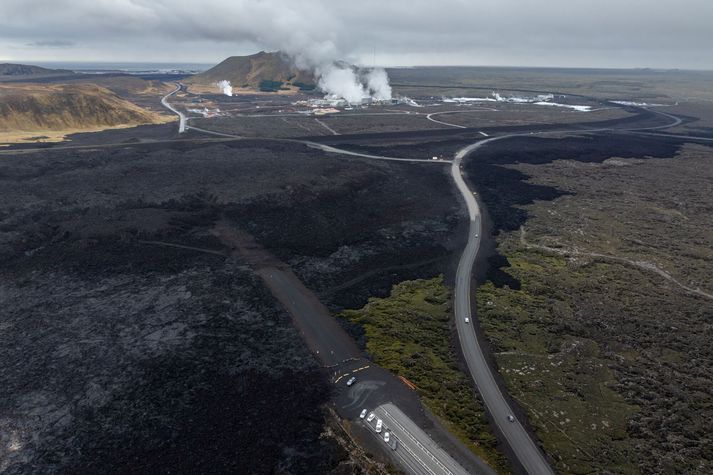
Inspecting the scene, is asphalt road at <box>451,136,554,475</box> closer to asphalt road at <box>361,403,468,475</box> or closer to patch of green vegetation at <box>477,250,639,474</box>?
patch of green vegetation at <box>477,250,639,474</box>

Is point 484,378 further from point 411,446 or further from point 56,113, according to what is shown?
point 56,113

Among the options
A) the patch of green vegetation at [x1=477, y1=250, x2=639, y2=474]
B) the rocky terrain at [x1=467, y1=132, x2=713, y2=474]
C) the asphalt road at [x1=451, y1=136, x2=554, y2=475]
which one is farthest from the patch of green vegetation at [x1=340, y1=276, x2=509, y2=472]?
the rocky terrain at [x1=467, y1=132, x2=713, y2=474]

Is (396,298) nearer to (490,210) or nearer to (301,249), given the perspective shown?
(301,249)

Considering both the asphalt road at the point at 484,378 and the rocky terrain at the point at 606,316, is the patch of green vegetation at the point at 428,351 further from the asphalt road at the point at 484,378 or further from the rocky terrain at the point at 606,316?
the rocky terrain at the point at 606,316

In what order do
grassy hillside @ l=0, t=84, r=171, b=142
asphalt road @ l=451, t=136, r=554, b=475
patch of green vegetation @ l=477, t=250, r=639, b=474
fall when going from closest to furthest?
asphalt road @ l=451, t=136, r=554, b=475 < patch of green vegetation @ l=477, t=250, r=639, b=474 < grassy hillside @ l=0, t=84, r=171, b=142

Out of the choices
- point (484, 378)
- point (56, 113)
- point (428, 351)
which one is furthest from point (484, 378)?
point (56, 113)

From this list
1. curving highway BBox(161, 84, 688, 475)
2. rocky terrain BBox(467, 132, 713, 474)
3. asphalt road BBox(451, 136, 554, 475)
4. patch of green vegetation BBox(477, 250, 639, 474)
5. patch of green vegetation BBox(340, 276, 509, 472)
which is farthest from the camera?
patch of green vegetation BBox(340, 276, 509, 472)

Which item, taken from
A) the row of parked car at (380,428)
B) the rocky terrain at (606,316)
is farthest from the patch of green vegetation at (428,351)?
the row of parked car at (380,428)
